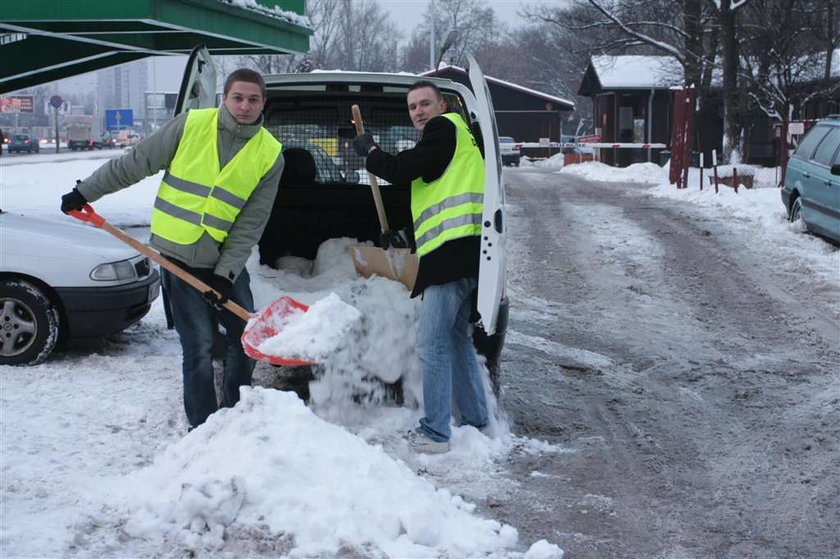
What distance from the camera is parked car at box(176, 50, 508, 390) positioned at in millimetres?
5746

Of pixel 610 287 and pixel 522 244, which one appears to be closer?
pixel 610 287

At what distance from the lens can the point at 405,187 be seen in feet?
21.2

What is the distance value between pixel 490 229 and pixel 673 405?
78.0 inches

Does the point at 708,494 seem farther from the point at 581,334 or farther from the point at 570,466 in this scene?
the point at 581,334

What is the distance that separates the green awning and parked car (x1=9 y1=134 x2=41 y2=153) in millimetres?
45942

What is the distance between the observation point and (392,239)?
6.04 metres

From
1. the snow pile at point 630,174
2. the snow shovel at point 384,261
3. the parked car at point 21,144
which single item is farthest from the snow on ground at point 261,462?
the parked car at point 21,144

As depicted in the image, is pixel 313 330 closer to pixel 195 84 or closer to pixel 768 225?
pixel 195 84

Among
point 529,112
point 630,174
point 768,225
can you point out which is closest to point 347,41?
point 529,112

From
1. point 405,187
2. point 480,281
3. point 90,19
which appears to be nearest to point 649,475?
point 480,281

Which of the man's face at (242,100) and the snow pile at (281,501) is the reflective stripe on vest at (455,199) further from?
the snow pile at (281,501)

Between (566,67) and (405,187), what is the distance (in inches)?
3273

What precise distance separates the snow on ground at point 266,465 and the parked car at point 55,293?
12.3 inches

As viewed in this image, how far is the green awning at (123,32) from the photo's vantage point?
11.3 meters
